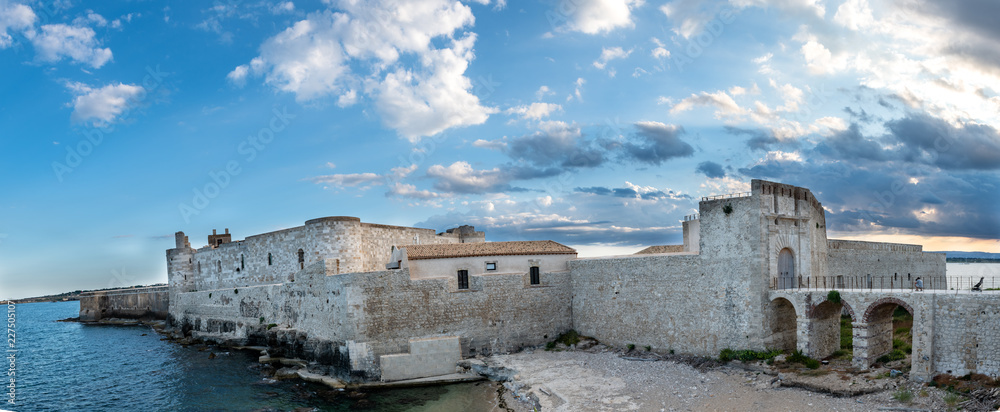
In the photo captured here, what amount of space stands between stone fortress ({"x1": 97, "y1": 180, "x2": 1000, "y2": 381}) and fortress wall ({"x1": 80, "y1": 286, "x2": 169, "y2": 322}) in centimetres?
3063

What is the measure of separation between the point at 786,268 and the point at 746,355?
14.7 feet

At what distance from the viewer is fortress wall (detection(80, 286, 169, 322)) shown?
59000mm

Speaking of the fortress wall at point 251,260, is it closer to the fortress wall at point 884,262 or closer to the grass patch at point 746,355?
the grass patch at point 746,355

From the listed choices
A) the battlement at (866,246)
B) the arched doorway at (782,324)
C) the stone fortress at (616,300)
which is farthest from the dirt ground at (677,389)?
the battlement at (866,246)

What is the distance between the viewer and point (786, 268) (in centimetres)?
2327

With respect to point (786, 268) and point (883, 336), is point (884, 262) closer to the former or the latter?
point (786, 268)


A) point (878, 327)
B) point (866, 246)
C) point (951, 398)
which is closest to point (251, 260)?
point (878, 327)

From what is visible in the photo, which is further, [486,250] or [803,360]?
[486,250]

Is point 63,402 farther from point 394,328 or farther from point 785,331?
point 785,331

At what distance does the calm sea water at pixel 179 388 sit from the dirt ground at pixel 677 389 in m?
2.56

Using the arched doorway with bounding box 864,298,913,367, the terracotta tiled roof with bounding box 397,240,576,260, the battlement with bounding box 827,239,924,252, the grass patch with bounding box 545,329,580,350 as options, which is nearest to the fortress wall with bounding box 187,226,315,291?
the terracotta tiled roof with bounding box 397,240,576,260

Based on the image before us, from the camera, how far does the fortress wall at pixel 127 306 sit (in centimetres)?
5900

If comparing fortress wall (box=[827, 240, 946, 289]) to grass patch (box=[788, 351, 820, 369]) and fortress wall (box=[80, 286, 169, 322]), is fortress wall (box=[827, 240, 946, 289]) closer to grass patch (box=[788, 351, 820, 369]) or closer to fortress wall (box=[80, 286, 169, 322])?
grass patch (box=[788, 351, 820, 369])

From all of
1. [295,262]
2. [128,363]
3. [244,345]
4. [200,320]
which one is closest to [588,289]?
[295,262]
